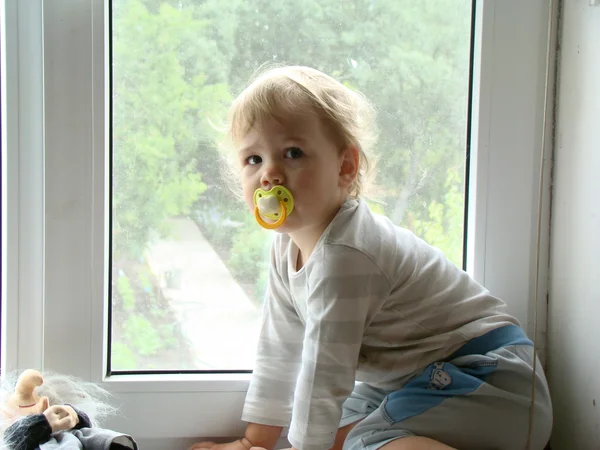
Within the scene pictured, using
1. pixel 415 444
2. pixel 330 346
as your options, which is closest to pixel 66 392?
pixel 330 346

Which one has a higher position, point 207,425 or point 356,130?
point 356,130

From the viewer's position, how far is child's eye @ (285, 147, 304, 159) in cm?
76

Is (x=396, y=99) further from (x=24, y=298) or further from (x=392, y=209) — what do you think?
(x=24, y=298)

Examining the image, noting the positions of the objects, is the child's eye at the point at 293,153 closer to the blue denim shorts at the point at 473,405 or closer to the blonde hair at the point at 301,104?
the blonde hair at the point at 301,104

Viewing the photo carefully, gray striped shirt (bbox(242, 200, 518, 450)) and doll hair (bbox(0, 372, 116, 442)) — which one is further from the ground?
gray striped shirt (bbox(242, 200, 518, 450))

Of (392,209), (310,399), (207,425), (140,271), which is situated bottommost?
(207,425)

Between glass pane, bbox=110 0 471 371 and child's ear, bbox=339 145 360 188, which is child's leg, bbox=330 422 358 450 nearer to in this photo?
glass pane, bbox=110 0 471 371

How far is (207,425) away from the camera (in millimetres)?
918

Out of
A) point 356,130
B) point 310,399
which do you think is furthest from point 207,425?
point 356,130

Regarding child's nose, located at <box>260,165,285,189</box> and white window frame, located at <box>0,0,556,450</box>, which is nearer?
child's nose, located at <box>260,165,285,189</box>

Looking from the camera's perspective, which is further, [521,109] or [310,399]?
[521,109]

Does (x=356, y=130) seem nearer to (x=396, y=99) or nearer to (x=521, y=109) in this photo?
(x=396, y=99)

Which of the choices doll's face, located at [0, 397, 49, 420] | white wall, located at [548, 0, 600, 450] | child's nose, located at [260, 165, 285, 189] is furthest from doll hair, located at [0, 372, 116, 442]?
white wall, located at [548, 0, 600, 450]

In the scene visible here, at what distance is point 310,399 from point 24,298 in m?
0.48
